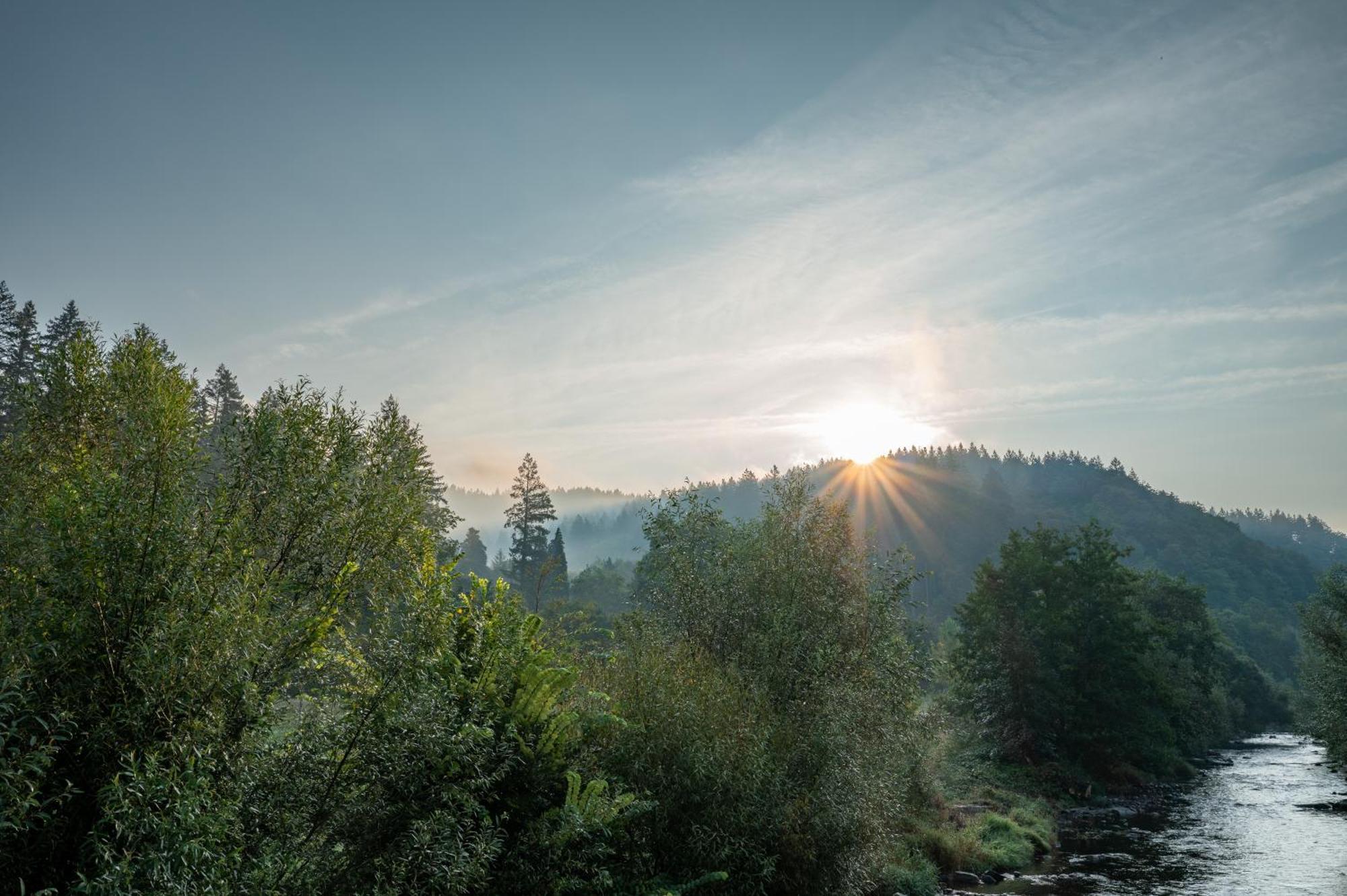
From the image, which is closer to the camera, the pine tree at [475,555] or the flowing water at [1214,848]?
the flowing water at [1214,848]

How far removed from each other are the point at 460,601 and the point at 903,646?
17.3 metres

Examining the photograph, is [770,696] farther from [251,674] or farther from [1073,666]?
[1073,666]

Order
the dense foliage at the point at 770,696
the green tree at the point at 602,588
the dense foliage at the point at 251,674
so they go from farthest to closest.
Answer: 1. the green tree at the point at 602,588
2. the dense foliage at the point at 770,696
3. the dense foliage at the point at 251,674

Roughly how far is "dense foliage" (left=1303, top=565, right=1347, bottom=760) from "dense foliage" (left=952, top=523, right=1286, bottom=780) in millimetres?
10262

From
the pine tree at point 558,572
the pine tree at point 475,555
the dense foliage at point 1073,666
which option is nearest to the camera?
the dense foliage at point 1073,666

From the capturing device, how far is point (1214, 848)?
1427 inches

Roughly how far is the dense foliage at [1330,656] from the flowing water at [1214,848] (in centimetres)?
361

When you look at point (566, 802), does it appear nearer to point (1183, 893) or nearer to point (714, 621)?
point (714, 621)

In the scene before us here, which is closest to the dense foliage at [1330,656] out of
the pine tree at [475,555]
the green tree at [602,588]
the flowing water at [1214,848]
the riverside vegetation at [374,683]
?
the flowing water at [1214,848]

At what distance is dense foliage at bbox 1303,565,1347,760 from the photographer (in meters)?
47.9

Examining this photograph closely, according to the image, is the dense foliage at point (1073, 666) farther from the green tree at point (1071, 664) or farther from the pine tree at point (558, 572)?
the pine tree at point (558, 572)

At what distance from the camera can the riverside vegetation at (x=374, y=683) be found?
1048cm

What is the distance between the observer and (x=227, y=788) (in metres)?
11.2

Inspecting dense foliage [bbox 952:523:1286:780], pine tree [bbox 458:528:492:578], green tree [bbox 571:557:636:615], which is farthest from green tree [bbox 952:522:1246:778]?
pine tree [bbox 458:528:492:578]
